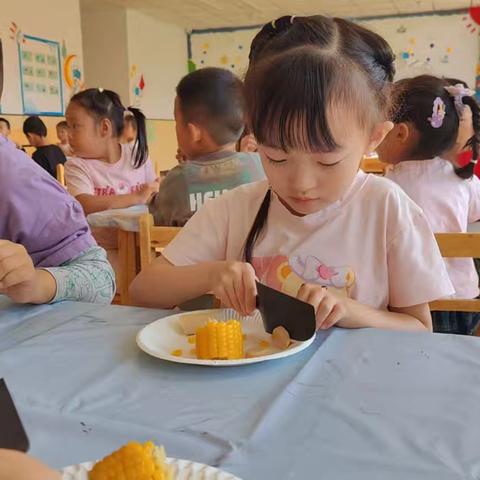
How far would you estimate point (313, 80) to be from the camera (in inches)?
34.9

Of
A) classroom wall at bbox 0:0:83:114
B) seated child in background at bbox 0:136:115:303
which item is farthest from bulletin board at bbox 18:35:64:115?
seated child in background at bbox 0:136:115:303

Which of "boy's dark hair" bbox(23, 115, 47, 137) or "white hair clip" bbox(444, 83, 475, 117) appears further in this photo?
"boy's dark hair" bbox(23, 115, 47, 137)

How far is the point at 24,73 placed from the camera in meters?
4.94

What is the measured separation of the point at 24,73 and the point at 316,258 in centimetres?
462

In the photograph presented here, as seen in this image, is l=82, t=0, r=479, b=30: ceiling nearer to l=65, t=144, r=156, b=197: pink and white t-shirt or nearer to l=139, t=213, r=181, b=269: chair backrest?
l=65, t=144, r=156, b=197: pink and white t-shirt

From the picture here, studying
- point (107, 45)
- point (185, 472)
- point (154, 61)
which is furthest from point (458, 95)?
point (154, 61)

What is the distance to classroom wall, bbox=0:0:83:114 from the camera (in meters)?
4.77

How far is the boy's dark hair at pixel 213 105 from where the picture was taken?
1919mm

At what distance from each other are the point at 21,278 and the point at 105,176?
213cm

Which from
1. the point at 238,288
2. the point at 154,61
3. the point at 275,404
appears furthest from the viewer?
the point at 154,61

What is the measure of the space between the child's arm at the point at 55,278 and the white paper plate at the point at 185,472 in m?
0.52

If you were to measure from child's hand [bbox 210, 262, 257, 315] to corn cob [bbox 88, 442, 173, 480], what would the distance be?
410 millimetres

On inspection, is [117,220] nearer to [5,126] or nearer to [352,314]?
[352,314]

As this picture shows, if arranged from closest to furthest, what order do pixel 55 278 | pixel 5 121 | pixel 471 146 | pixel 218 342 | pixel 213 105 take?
pixel 218 342, pixel 55 278, pixel 213 105, pixel 471 146, pixel 5 121
